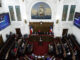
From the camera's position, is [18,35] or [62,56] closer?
[62,56]

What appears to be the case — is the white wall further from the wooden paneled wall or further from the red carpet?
the red carpet

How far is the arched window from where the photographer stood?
11012 mm

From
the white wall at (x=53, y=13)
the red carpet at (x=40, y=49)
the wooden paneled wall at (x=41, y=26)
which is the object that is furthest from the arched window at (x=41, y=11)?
the red carpet at (x=40, y=49)

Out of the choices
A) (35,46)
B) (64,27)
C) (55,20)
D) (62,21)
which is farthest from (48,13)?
(35,46)

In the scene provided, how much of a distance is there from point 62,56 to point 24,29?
7250 mm

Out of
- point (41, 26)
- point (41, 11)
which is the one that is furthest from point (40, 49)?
point (41, 11)

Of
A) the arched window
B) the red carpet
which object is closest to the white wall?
the arched window

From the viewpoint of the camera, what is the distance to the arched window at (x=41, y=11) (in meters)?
11.0

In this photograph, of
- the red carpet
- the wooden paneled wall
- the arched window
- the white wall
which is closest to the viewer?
the red carpet

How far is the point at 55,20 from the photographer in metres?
11.5

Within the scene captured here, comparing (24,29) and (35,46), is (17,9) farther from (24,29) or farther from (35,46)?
(35,46)

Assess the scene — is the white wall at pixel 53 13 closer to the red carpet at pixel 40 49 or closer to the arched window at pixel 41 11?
the arched window at pixel 41 11

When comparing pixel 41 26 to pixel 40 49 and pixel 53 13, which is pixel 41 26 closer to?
pixel 53 13

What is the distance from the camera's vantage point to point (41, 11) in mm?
11227
